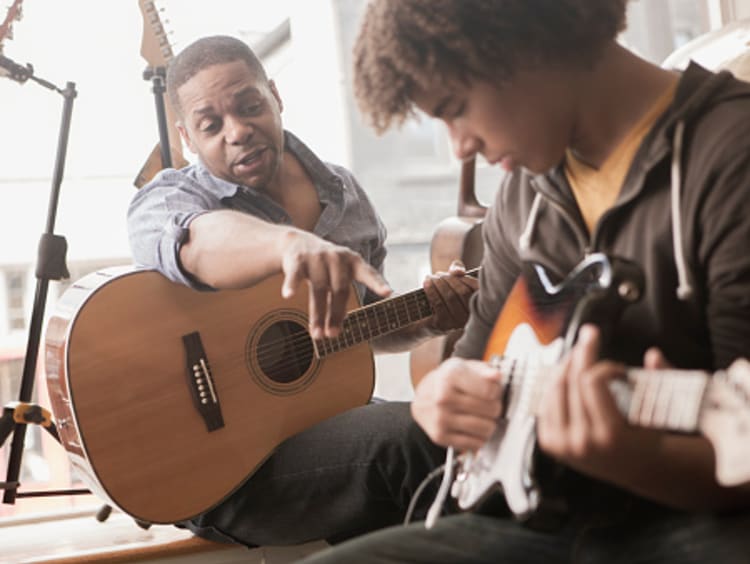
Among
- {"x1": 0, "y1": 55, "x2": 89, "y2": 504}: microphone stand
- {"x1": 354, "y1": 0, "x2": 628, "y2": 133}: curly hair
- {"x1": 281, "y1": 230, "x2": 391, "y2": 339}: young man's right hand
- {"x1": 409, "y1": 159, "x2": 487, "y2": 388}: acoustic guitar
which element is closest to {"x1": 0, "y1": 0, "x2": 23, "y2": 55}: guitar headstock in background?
{"x1": 0, "y1": 55, "x2": 89, "y2": 504}: microphone stand

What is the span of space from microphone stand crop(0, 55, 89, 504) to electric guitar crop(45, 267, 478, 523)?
9.1 inches

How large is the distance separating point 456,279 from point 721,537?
1.01 m

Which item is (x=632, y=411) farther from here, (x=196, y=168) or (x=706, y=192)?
(x=196, y=168)

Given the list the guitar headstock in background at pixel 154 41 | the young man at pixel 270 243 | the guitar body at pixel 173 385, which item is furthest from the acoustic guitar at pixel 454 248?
the guitar headstock in background at pixel 154 41

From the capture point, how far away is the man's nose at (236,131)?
1.94 m

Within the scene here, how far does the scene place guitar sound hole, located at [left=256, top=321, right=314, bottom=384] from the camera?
1.83 meters

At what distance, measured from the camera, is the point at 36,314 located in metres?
2.02

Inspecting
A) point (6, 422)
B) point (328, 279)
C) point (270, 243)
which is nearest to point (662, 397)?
point (328, 279)

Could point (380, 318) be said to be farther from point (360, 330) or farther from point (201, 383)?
point (201, 383)

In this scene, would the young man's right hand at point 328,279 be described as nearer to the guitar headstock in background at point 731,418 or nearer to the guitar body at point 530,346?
the guitar body at point 530,346

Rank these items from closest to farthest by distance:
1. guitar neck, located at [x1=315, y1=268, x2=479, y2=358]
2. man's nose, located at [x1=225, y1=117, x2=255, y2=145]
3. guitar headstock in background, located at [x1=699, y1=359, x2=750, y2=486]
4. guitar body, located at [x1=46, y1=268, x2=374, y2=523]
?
1. guitar headstock in background, located at [x1=699, y1=359, x2=750, y2=486]
2. guitar body, located at [x1=46, y1=268, x2=374, y2=523]
3. guitar neck, located at [x1=315, y1=268, x2=479, y2=358]
4. man's nose, located at [x1=225, y1=117, x2=255, y2=145]

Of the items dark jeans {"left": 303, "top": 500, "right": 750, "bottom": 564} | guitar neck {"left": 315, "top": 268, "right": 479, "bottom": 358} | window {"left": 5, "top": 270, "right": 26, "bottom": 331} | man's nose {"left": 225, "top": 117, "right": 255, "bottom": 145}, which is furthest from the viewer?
window {"left": 5, "top": 270, "right": 26, "bottom": 331}

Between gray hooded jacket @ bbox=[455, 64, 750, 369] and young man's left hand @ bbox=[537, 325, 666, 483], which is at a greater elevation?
gray hooded jacket @ bbox=[455, 64, 750, 369]

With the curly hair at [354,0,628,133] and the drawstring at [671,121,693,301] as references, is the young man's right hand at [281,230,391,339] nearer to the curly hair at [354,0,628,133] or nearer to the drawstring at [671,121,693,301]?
the curly hair at [354,0,628,133]
